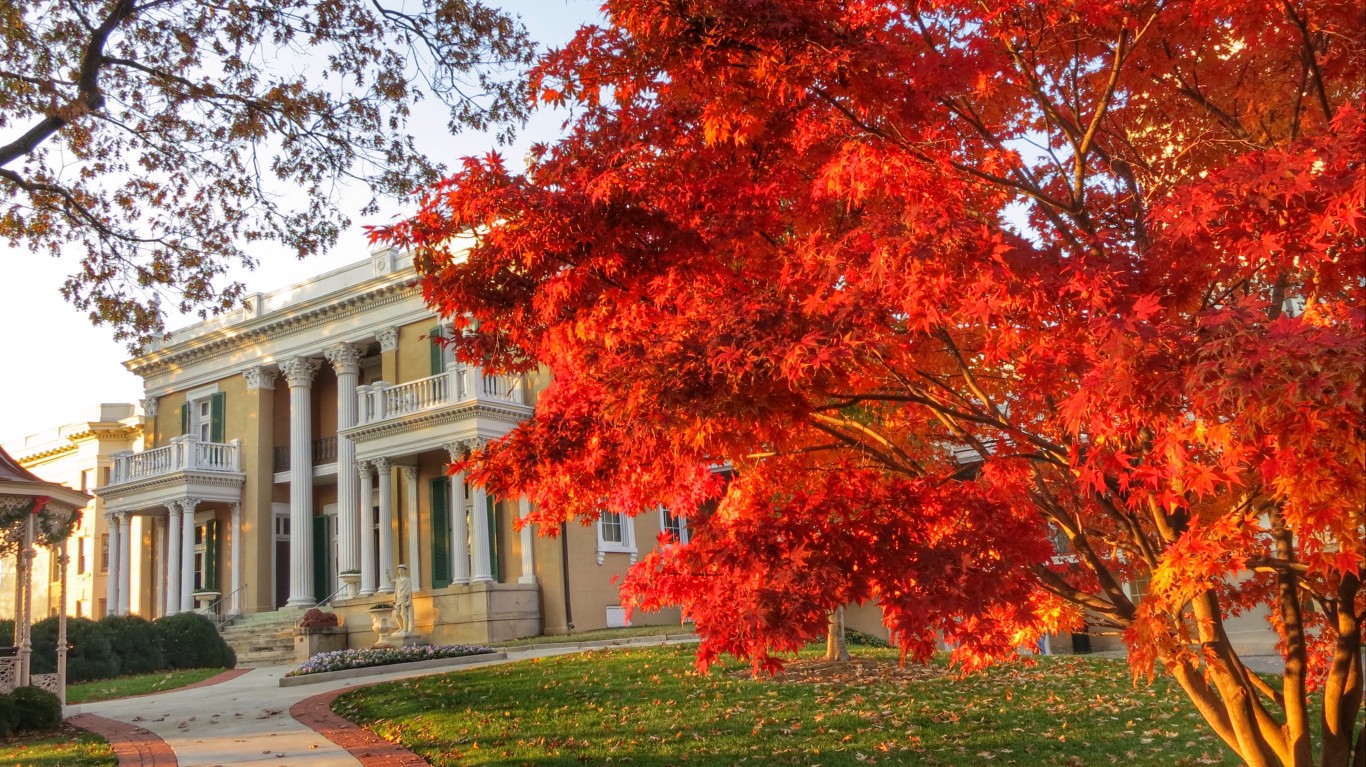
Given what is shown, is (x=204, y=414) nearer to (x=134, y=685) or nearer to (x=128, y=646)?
(x=128, y=646)

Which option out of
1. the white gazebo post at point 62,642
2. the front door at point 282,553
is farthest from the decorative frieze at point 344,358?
the white gazebo post at point 62,642

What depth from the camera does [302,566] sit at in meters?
30.2

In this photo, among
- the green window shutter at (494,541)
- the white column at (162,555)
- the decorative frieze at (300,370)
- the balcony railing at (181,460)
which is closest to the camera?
the green window shutter at (494,541)

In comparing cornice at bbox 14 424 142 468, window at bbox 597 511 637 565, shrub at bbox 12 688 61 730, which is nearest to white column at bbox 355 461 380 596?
window at bbox 597 511 637 565

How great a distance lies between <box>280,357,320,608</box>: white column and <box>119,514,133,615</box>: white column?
662 cm

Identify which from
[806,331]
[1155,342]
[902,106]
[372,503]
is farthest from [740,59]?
→ [372,503]

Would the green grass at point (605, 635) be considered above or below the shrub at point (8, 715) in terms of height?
below

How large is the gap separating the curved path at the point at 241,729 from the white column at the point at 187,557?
14683 millimetres

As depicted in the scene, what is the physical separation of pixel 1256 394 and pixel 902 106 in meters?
2.52

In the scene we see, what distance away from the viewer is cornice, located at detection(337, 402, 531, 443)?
25281mm

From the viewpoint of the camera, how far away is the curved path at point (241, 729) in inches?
385

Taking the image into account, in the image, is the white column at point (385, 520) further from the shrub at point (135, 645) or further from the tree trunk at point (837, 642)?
the tree trunk at point (837, 642)

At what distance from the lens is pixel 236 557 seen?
3219 cm

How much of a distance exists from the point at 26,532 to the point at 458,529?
41.0 ft
